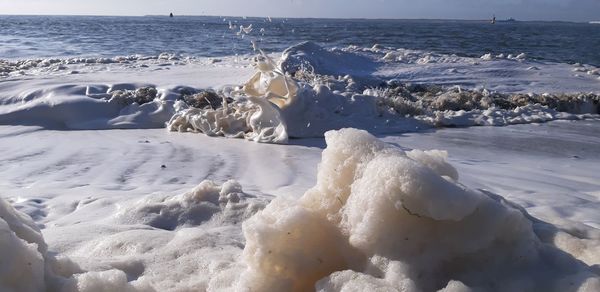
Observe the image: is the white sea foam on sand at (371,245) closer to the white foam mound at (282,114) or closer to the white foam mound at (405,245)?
the white foam mound at (405,245)

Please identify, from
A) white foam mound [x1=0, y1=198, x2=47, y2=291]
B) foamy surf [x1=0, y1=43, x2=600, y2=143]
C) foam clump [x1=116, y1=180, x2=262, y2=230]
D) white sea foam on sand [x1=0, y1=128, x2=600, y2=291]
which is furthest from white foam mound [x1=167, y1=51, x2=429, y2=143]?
white foam mound [x1=0, y1=198, x2=47, y2=291]

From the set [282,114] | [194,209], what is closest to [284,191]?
[194,209]

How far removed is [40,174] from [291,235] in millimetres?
2678

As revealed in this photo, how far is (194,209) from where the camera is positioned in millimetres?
2639

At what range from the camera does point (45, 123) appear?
5.65 m

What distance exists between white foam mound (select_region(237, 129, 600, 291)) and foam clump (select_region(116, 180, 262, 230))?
0.96m

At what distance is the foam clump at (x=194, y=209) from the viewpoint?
2566mm

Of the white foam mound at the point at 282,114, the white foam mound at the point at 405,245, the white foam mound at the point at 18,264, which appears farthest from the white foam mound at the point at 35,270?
the white foam mound at the point at 282,114

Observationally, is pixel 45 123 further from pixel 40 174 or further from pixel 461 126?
pixel 461 126

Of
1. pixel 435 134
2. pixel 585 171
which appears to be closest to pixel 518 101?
pixel 435 134

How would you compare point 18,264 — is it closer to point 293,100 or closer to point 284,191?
point 284,191

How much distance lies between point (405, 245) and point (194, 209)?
134 centimetres

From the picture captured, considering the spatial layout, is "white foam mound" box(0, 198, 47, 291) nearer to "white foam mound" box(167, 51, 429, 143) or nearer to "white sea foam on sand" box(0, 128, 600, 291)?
"white sea foam on sand" box(0, 128, 600, 291)

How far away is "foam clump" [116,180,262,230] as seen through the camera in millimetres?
2566
